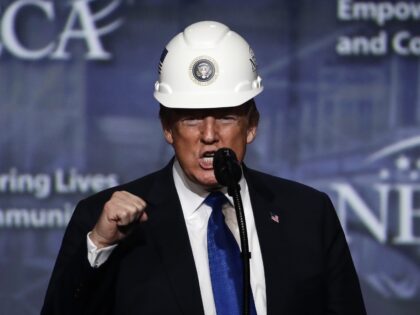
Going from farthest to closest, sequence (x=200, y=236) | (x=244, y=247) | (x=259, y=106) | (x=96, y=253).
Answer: (x=259, y=106)
(x=200, y=236)
(x=96, y=253)
(x=244, y=247)

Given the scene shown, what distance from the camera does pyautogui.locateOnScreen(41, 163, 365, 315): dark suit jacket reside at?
2.61m

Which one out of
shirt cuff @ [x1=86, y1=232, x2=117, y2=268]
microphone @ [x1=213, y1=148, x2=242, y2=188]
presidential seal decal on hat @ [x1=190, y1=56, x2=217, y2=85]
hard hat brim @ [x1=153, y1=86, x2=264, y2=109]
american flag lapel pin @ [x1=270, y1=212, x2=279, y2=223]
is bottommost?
shirt cuff @ [x1=86, y1=232, x2=117, y2=268]

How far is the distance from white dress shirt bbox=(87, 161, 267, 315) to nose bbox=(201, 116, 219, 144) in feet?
0.58

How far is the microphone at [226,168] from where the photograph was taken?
7.82ft

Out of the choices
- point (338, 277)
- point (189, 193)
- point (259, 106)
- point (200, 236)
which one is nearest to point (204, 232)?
point (200, 236)

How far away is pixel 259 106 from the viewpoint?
173 inches

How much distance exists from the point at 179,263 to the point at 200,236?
0.37ft

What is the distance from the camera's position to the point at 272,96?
4402mm

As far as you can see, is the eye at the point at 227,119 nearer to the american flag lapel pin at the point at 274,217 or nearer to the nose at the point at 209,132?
the nose at the point at 209,132

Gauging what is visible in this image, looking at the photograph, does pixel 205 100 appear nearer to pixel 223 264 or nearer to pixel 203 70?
pixel 203 70

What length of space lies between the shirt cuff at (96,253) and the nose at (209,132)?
35 cm

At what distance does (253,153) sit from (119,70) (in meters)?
0.62

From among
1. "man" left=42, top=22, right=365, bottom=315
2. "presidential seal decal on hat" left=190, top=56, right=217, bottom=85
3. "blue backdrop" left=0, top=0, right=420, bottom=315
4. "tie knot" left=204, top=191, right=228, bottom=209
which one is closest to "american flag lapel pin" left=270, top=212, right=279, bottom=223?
"man" left=42, top=22, right=365, bottom=315

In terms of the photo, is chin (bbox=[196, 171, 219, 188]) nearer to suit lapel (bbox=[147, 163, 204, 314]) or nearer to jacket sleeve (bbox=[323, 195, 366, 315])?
suit lapel (bbox=[147, 163, 204, 314])
